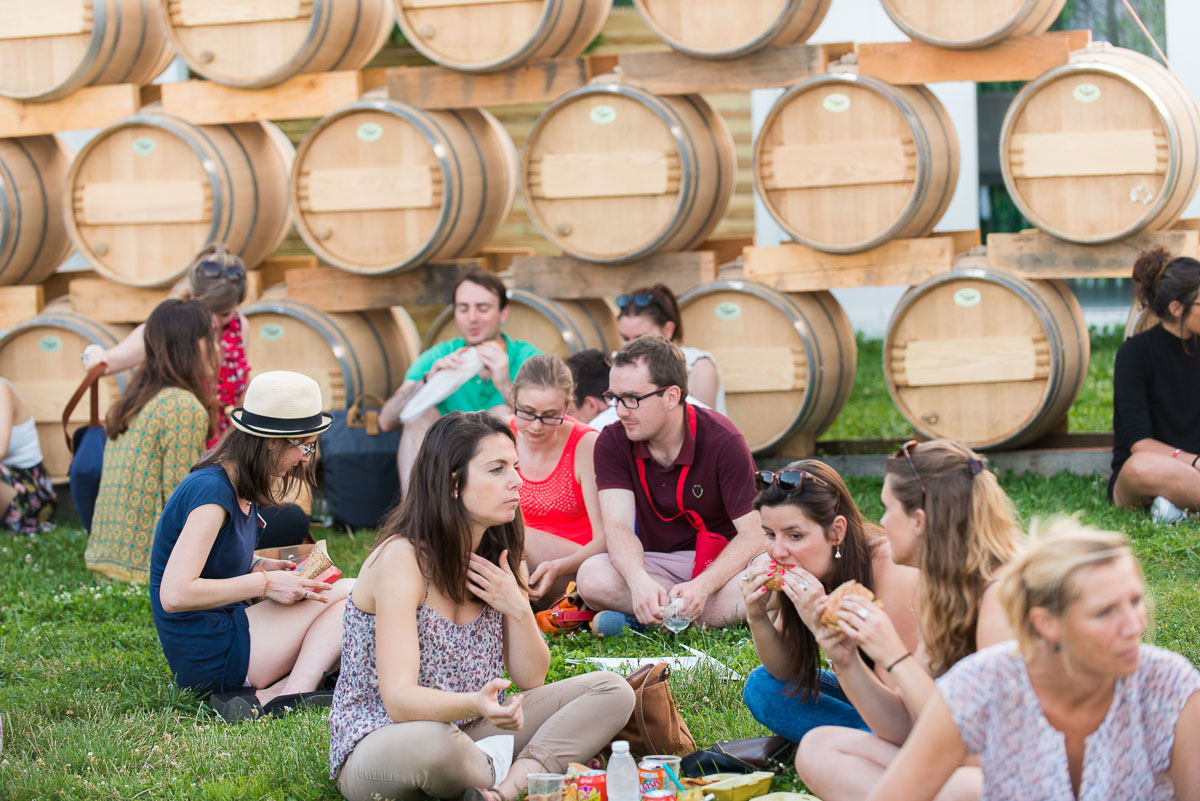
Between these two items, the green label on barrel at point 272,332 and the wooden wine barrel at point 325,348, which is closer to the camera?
the wooden wine barrel at point 325,348

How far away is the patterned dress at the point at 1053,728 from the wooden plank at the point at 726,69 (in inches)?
206

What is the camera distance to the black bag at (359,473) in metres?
7.47

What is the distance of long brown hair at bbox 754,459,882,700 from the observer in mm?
3418

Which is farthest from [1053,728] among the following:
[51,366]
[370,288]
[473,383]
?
[51,366]

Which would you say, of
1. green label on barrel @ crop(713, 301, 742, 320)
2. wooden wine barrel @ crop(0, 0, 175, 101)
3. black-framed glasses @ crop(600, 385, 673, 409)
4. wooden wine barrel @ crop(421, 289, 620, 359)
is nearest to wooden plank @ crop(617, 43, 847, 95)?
green label on barrel @ crop(713, 301, 742, 320)

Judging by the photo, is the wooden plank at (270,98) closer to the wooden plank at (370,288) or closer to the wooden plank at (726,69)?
the wooden plank at (370,288)

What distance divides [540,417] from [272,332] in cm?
316

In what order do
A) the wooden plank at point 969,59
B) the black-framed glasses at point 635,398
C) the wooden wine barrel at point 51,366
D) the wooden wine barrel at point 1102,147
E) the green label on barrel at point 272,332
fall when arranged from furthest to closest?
1. the wooden wine barrel at point 51,366
2. the green label on barrel at point 272,332
3. the wooden plank at point 969,59
4. the wooden wine barrel at point 1102,147
5. the black-framed glasses at point 635,398

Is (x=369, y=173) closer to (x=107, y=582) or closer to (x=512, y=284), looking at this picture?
(x=512, y=284)

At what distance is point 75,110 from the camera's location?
8.36 metres

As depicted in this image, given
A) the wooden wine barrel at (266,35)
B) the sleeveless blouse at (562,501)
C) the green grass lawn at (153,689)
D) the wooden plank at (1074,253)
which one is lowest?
the green grass lawn at (153,689)

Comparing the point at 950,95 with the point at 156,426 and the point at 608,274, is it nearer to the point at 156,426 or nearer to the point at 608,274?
the point at 608,274

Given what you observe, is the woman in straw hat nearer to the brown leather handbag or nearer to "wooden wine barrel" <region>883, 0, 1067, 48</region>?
the brown leather handbag

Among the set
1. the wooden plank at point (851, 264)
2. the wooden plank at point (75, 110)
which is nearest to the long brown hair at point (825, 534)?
the wooden plank at point (851, 264)
